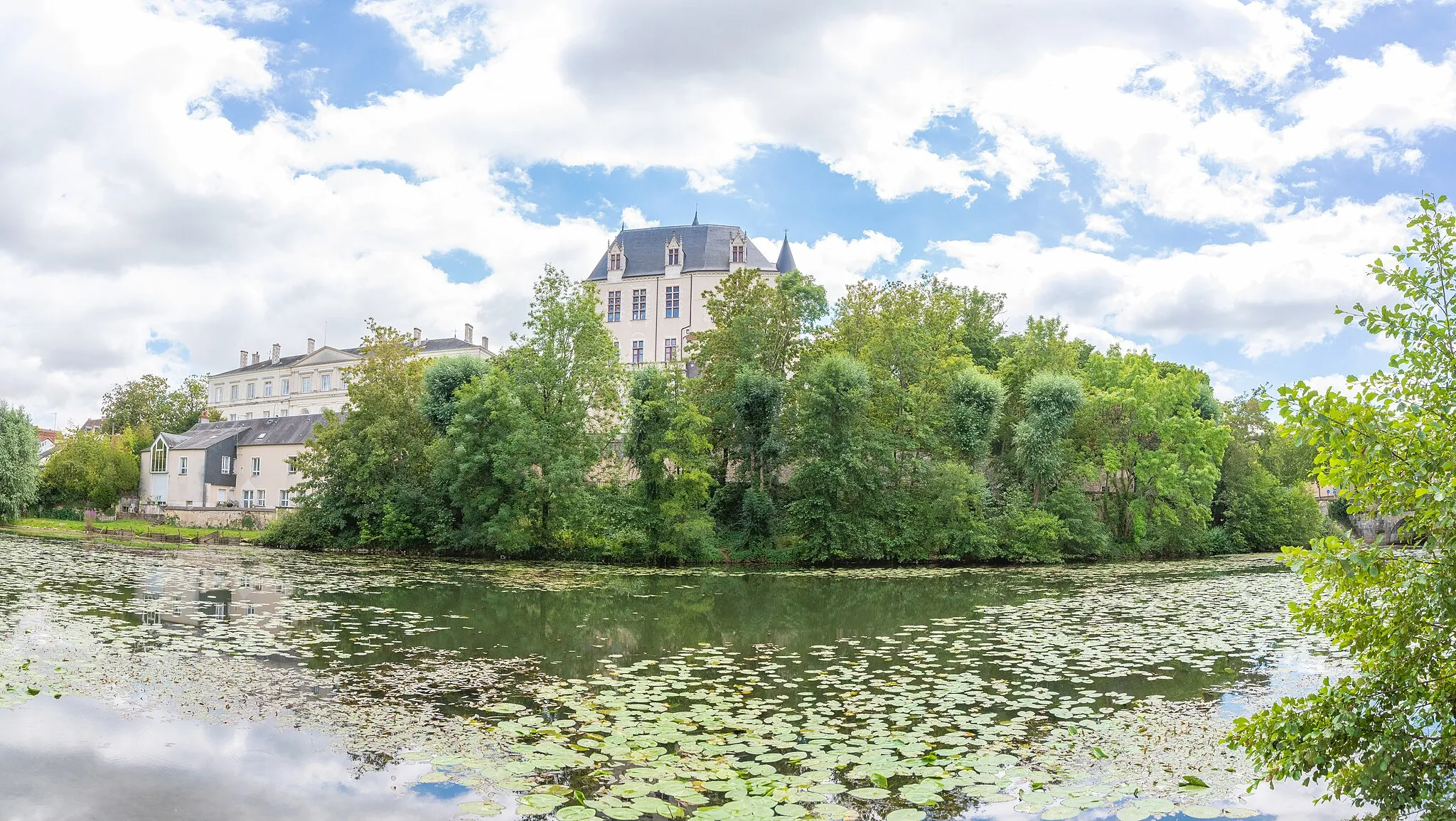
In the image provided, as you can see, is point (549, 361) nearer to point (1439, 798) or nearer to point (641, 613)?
point (641, 613)

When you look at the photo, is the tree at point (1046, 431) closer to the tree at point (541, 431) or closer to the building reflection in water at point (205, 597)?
the tree at point (541, 431)

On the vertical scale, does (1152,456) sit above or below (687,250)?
below

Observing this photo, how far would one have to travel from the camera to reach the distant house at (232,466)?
177 ft

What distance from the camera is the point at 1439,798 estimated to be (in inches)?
192

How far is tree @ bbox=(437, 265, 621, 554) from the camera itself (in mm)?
30812

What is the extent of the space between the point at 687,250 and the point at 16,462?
4477 centimetres

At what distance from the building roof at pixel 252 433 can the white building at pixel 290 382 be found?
1231 cm

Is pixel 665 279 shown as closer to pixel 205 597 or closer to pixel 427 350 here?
pixel 427 350

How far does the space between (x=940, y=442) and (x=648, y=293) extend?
126 feet

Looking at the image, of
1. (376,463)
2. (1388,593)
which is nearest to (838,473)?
(376,463)

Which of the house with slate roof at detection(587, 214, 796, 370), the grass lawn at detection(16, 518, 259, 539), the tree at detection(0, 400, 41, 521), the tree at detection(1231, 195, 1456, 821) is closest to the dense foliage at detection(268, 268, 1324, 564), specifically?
the grass lawn at detection(16, 518, 259, 539)

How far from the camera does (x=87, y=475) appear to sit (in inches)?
2215

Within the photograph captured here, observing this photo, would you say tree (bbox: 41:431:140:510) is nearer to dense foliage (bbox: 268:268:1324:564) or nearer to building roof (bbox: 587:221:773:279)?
dense foliage (bbox: 268:268:1324:564)

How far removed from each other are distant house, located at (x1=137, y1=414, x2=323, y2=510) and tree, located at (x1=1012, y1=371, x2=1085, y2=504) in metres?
41.7
